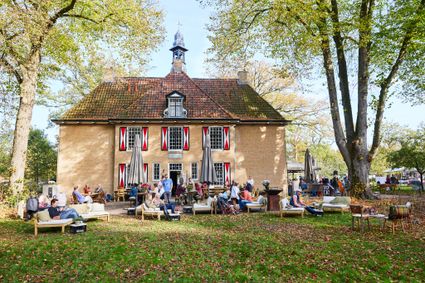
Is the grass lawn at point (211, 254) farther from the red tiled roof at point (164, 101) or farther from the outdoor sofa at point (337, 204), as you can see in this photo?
the red tiled roof at point (164, 101)

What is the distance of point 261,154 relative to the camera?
864 inches

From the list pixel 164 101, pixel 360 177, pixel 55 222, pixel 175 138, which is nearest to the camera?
pixel 55 222

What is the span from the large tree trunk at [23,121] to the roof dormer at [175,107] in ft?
30.3

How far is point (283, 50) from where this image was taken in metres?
17.8

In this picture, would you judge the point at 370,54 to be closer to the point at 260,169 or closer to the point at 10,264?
the point at 260,169

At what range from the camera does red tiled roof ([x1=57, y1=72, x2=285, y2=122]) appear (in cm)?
2127

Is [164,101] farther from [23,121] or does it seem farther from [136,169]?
[23,121]


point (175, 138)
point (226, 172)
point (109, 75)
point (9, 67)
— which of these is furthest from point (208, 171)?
point (109, 75)

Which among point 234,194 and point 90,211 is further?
point 234,194

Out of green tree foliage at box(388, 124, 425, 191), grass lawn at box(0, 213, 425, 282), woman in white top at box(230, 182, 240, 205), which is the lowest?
grass lawn at box(0, 213, 425, 282)

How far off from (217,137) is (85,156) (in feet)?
29.7

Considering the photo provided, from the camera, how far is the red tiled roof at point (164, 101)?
21.3m

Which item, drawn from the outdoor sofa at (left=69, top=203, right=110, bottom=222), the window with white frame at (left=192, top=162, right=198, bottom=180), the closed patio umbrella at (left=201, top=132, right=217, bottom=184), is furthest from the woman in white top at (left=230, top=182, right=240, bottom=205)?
the window with white frame at (left=192, top=162, right=198, bottom=180)

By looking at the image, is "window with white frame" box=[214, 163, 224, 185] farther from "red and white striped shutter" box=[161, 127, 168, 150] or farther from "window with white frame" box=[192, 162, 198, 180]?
"red and white striped shutter" box=[161, 127, 168, 150]
